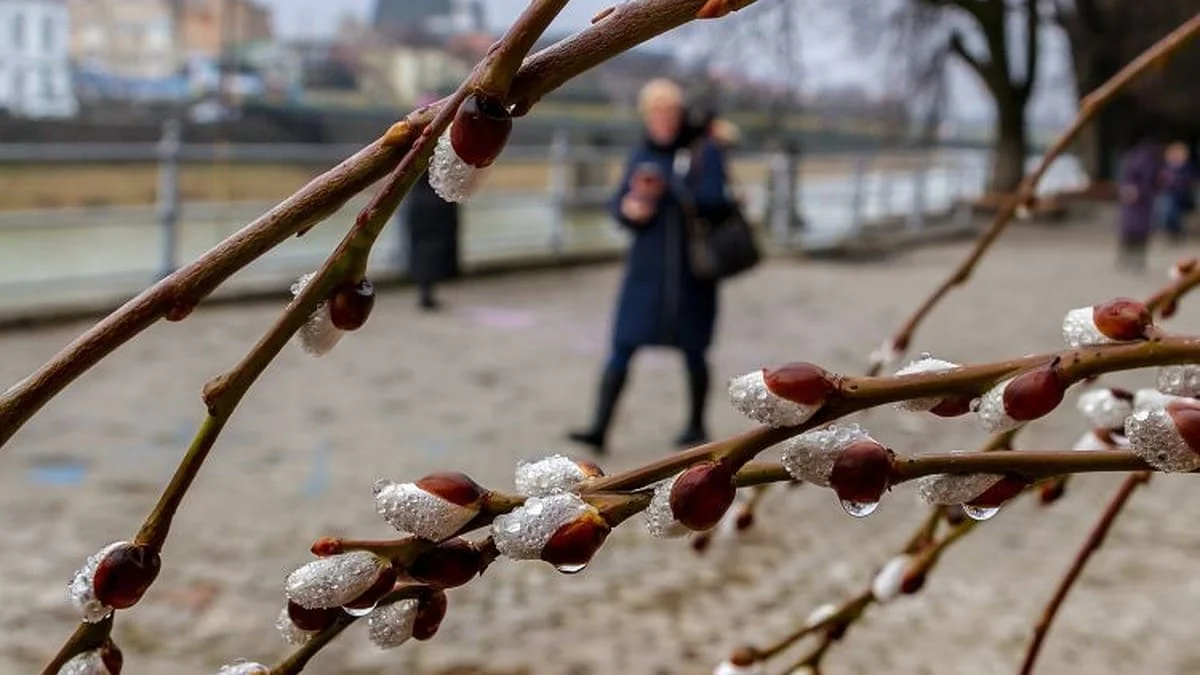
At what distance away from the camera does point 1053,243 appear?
52.6 feet

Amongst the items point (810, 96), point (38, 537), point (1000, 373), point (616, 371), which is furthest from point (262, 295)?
point (1000, 373)

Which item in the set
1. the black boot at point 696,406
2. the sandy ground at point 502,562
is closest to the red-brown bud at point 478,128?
the sandy ground at point 502,562

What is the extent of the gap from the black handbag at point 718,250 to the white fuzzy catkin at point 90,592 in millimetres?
4693

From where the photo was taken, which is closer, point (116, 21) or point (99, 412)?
point (99, 412)

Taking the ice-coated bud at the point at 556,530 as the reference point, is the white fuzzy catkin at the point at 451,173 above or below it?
above

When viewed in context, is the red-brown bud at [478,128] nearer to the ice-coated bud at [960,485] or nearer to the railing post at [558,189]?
the ice-coated bud at [960,485]

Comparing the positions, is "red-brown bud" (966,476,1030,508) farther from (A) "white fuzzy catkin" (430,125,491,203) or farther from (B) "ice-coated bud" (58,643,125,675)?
(B) "ice-coated bud" (58,643,125,675)

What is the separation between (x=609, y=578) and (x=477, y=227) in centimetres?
746

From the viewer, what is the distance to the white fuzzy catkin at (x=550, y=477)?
56 centimetres

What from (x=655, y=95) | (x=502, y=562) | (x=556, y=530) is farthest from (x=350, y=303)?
(x=655, y=95)

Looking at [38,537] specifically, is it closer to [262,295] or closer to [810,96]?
[262,295]

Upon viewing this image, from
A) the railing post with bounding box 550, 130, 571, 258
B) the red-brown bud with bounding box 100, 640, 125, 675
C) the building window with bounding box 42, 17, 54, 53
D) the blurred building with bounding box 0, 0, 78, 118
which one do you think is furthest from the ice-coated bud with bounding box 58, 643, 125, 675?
the building window with bounding box 42, 17, 54, 53

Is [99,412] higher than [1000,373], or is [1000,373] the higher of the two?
[1000,373]

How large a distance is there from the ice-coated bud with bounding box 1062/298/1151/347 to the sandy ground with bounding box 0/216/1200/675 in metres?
1.29
